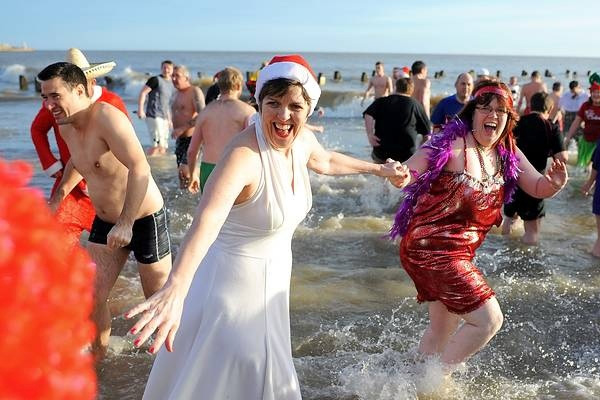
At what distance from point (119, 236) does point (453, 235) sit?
1957 mm

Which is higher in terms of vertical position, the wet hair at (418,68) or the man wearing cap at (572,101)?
the wet hair at (418,68)

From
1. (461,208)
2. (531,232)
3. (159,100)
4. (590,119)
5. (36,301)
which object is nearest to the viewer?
(36,301)

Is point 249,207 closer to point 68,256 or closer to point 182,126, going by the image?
point 68,256

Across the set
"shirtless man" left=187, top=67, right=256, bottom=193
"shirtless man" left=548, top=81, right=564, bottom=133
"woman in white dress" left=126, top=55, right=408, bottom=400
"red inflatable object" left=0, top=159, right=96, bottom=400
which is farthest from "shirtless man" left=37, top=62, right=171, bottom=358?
"shirtless man" left=548, top=81, right=564, bottom=133

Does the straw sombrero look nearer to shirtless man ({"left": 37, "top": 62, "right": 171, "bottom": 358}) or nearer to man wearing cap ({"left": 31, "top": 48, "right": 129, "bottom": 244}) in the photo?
man wearing cap ({"left": 31, "top": 48, "right": 129, "bottom": 244})

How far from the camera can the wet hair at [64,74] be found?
367 centimetres

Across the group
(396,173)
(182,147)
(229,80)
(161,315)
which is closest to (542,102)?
(229,80)

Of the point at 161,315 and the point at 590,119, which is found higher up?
the point at 161,315

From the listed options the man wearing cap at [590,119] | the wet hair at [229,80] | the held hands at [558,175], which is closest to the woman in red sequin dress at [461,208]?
the held hands at [558,175]

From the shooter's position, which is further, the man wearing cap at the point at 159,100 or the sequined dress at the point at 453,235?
the man wearing cap at the point at 159,100

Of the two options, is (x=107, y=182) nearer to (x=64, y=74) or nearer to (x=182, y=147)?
(x=64, y=74)

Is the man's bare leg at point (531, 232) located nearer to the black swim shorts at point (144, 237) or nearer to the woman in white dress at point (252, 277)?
the black swim shorts at point (144, 237)

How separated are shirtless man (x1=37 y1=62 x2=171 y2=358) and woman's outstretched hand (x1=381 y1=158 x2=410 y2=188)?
4.57ft

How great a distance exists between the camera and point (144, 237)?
4.14 meters
